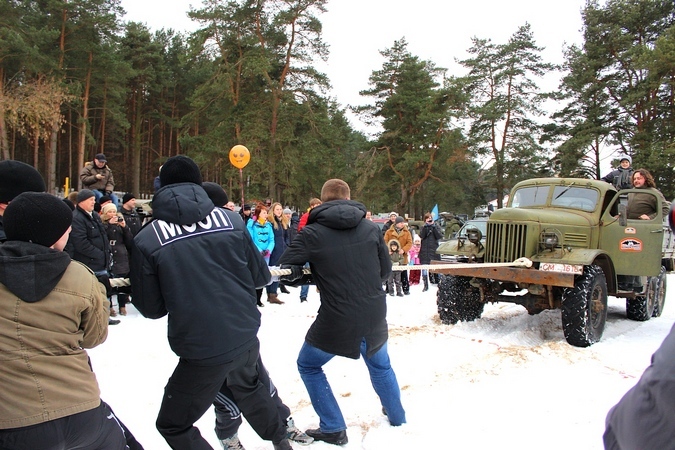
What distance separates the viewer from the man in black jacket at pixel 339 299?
3.09m

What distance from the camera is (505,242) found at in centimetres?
637

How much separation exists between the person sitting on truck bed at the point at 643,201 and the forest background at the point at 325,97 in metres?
17.6

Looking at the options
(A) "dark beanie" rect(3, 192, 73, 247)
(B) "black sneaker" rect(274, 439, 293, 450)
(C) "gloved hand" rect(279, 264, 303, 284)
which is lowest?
(B) "black sneaker" rect(274, 439, 293, 450)

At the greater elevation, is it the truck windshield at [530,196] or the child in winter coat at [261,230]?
the truck windshield at [530,196]

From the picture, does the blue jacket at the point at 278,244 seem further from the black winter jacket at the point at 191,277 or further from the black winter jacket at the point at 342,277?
the black winter jacket at the point at 191,277

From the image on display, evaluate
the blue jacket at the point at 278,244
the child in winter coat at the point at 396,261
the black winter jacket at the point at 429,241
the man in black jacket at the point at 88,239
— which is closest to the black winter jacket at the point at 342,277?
the man in black jacket at the point at 88,239

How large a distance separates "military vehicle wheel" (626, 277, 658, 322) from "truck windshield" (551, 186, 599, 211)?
1640 mm

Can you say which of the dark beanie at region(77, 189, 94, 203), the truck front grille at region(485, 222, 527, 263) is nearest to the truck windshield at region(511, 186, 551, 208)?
the truck front grille at region(485, 222, 527, 263)

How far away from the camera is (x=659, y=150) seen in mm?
22078

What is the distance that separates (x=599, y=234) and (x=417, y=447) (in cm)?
491

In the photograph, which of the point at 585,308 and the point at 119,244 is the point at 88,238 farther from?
the point at 585,308

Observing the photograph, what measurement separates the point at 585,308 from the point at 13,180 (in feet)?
18.3

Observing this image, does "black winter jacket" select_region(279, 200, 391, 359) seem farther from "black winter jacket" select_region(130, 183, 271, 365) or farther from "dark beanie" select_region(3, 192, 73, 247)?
"dark beanie" select_region(3, 192, 73, 247)

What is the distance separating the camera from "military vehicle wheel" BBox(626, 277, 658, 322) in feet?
24.2
